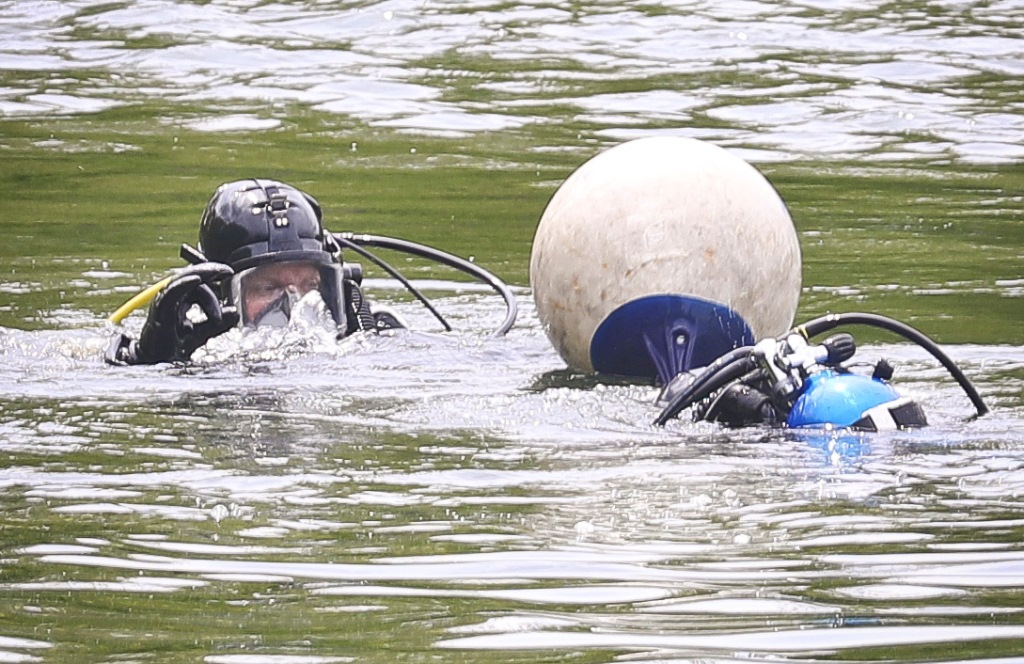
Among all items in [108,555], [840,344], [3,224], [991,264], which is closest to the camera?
[108,555]

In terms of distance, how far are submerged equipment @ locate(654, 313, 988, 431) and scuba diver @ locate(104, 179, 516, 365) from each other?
7.19 ft

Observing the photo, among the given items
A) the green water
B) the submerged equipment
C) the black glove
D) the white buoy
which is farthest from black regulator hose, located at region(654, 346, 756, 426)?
the green water

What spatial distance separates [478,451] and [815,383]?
46.5 inches

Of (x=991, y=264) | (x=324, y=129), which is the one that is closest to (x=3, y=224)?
(x=324, y=129)

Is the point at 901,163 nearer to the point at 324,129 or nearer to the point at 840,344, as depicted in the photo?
the point at 324,129

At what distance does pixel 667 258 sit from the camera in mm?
7984

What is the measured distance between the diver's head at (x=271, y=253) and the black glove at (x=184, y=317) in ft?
0.36

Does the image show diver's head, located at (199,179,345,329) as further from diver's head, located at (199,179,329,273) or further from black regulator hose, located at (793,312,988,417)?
→ black regulator hose, located at (793,312,988,417)

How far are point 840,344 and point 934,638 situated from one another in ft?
7.26

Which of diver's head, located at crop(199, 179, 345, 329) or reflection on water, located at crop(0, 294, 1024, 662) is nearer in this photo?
reflection on water, located at crop(0, 294, 1024, 662)

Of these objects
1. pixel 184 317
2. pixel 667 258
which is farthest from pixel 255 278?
pixel 667 258

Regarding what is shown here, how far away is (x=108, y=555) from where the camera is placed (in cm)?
570

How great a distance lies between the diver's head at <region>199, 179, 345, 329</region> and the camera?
880 cm

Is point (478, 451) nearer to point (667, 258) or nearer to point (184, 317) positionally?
point (667, 258)
